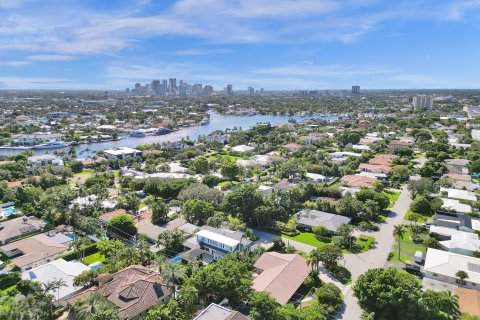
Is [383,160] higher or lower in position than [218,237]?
higher

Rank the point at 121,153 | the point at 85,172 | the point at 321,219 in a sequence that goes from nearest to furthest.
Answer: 1. the point at 321,219
2. the point at 85,172
3. the point at 121,153

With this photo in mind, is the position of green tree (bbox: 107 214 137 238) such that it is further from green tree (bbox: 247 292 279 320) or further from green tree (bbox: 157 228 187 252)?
green tree (bbox: 247 292 279 320)

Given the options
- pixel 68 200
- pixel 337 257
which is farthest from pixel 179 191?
pixel 337 257

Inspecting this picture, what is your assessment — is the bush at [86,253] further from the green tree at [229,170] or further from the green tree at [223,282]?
the green tree at [229,170]

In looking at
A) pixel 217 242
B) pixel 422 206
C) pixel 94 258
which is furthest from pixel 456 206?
pixel 94 258

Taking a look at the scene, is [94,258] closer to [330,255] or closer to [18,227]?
[18,227]
